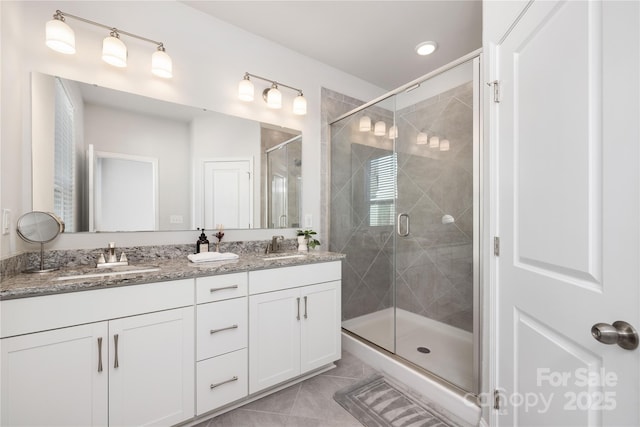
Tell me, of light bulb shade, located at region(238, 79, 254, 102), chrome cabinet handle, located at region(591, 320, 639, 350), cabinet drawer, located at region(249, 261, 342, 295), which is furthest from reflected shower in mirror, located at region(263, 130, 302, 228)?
chrome cabinet handle, located at region(591, 320, 639, 350)

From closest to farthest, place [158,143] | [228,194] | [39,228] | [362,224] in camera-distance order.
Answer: [39,228], [158,143], [228,194], [362,224]

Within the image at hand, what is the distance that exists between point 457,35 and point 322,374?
297 centimetres

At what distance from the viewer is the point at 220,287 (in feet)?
4.91

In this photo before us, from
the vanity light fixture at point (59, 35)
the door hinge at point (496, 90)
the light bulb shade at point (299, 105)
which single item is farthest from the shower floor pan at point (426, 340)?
the vanity light fixture at point (59, 35)

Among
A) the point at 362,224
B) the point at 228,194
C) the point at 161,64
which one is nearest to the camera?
the point at 161,64

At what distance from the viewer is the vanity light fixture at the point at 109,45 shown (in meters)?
1.45

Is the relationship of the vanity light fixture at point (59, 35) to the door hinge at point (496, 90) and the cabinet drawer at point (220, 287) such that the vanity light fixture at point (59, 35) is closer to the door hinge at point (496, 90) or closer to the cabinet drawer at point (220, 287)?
the cabinet drawer at point (220, 287)

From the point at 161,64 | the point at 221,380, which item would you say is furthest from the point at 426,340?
the point at 161,64

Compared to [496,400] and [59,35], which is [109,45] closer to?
[59,35]

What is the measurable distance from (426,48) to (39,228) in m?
3.10

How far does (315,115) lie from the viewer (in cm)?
262

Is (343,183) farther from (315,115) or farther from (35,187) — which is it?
(35,187)

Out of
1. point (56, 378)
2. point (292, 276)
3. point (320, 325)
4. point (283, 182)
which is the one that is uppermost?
point (283, 182)

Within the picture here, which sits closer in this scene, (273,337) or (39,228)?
(39,228)
